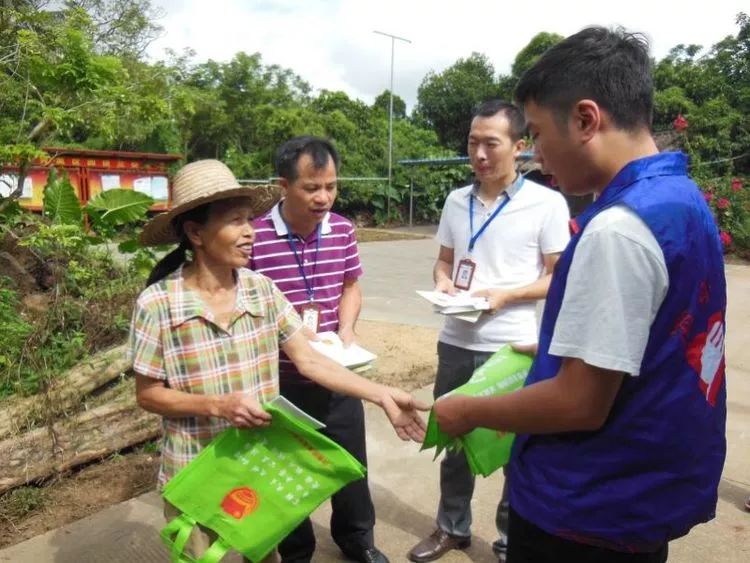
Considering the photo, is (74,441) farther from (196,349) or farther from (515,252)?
(515,252)

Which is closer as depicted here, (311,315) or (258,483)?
(258,483)

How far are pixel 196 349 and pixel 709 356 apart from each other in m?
1.38

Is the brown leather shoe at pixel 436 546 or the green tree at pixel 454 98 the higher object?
the green tree at pixel 454 98

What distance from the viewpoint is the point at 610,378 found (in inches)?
47.6

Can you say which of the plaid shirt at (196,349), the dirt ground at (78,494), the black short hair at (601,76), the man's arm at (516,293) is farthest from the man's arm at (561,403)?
the dirt ground at (78,494)

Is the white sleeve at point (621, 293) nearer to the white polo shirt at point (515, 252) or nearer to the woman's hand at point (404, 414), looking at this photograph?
the woman's hand at point (404, 414)

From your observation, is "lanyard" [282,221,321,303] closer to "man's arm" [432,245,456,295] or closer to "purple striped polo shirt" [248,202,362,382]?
"purple striped polo shirt" [248,202,362,382]

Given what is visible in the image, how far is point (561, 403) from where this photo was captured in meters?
1.25

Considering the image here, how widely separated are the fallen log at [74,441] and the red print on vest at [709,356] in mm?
3233

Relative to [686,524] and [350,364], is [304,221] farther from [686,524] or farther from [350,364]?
[686,524]

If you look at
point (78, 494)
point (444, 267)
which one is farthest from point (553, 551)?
point (78, 494)

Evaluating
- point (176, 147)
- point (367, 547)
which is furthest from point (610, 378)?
point (176, 147)

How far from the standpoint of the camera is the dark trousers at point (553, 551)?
138cm

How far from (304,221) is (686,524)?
1.80 meters
